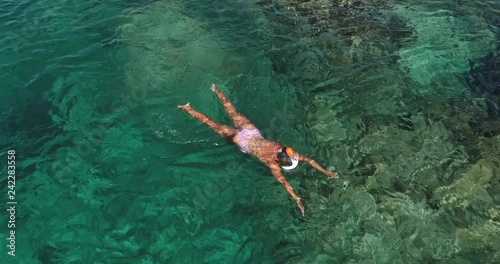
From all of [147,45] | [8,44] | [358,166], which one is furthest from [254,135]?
[8,44]

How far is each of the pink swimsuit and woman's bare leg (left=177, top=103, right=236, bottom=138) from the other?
326 millimetres

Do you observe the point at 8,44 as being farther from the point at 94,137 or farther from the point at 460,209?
the point at 460,209

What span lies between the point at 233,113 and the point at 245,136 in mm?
1560

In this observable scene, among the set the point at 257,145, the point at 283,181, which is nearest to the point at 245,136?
the point at 257,145

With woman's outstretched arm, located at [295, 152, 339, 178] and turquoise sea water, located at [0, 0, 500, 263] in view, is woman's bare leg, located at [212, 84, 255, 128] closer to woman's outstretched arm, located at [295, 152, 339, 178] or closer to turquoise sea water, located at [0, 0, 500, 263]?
turquoise sea water, located at [0, 0, 500, 263]

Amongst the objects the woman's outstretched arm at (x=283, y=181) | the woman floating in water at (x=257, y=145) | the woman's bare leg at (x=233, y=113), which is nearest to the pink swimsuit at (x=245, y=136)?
the woman floating in water at (x=257, y=145)

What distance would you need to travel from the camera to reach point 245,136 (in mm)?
13648

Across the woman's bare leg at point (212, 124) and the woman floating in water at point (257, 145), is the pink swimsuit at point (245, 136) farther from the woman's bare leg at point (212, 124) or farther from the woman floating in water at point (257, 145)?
the woman's bare leg at point (212, 124)

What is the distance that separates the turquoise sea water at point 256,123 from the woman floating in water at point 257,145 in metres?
0.41

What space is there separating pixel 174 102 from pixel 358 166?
26.7 ft

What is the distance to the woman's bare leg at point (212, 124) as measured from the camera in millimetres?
14039

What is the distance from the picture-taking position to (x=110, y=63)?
697 inches

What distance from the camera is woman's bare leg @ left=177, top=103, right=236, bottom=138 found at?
1404 cm

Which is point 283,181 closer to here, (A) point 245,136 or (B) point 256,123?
(A) point 245,136
